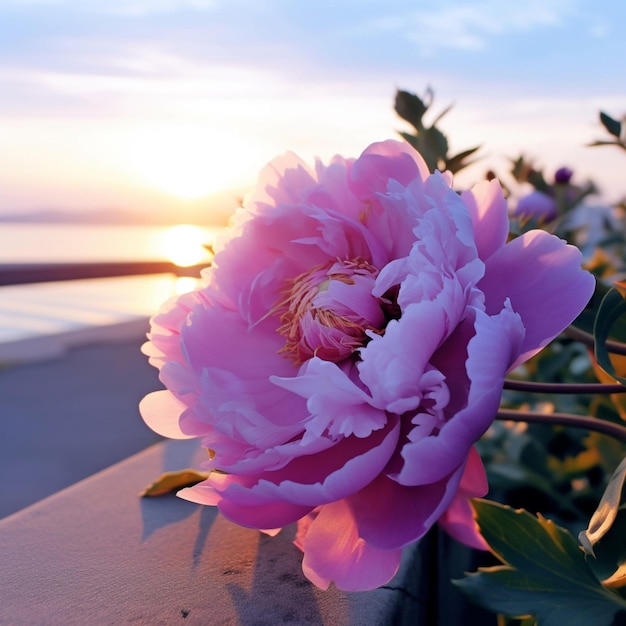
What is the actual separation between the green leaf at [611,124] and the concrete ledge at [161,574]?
348 millimetres

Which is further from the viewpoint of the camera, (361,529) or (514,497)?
(514,497)

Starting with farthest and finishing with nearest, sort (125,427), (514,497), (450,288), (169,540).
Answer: (125,427) → (514,497) → (169,540) → (450,288)

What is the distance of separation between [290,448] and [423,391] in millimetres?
61

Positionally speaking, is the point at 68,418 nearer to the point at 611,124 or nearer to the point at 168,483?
the point at 168,483

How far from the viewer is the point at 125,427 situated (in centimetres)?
177

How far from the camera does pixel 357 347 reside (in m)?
0.35

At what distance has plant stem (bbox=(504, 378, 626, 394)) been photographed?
0.35m

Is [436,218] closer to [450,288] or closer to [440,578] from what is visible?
[450,288]

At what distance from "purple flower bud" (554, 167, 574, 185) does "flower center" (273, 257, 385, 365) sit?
→ 0.85 m

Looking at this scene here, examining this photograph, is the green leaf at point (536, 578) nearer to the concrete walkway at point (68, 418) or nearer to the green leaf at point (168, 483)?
the green leaf at point (168, 483)

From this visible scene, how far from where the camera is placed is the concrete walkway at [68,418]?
148 centimetres

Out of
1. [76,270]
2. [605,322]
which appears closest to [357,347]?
[605,322]

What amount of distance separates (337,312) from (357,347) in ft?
0.06

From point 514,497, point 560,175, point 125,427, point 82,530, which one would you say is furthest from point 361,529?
point 125,427
